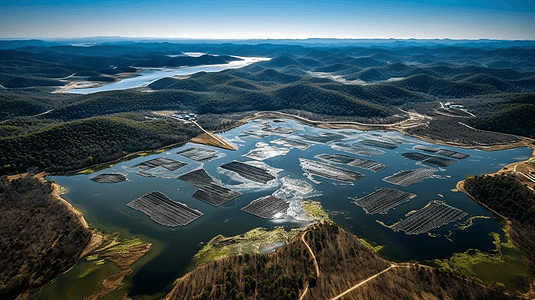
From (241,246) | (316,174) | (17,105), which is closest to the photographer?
(241,246)

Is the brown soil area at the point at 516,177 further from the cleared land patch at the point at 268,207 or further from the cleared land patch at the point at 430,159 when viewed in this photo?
the cleared land patch at the point at 268,207

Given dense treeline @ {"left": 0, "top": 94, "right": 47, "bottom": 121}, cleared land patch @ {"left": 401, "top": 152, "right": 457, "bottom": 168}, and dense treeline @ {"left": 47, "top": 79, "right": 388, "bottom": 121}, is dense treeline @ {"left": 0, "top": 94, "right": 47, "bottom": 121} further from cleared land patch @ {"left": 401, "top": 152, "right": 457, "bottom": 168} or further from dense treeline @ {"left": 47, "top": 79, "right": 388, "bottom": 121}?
cleared land patch @ {"left": 401, "top": 152, "right": 457, "bottom": 168}

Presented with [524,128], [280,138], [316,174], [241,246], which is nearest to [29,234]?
[241,246]

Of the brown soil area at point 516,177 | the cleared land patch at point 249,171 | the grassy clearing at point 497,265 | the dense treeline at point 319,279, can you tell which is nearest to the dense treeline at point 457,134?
the brown soil area at point 516,177

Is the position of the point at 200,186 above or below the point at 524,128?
below

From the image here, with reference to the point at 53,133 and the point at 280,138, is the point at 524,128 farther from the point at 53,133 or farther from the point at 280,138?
the point at 53,133

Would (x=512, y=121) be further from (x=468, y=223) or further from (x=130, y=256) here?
(x=130, y=256)
